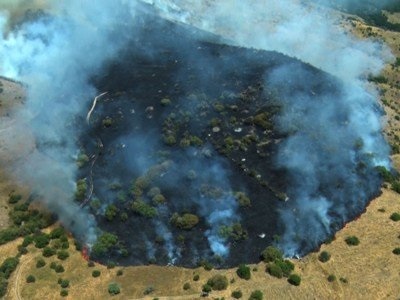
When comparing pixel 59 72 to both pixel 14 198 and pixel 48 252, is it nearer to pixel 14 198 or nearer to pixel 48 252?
pixel 14 198

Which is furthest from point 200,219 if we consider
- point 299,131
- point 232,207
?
point 299,131

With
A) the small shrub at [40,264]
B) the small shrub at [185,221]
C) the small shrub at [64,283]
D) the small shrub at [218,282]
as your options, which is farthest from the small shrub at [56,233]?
the small shrub at [218,282]

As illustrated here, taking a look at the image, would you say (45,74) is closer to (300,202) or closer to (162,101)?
(162,101)

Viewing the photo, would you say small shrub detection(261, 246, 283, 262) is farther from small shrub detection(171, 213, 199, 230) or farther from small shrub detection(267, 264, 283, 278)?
small shrub detection(171, 213, 199, 230)

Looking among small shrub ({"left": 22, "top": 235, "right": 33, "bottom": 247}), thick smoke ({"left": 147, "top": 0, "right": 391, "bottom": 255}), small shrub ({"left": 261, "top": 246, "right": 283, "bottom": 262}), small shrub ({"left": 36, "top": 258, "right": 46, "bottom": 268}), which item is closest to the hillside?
small shrub ({"left": 36, "top": 258, "right": 46, "bottom": 268})

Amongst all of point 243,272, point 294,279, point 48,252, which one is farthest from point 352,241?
point 48,252

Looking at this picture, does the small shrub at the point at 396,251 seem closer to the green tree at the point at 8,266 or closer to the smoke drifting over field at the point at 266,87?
the smoke drifting over field at the point at 266,87
